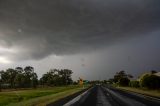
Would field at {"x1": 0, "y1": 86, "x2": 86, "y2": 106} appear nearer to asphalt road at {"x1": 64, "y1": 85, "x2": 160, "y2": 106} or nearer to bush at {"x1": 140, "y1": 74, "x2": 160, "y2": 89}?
asphalt road at {"x1": 64, "y1": 85, "x2": 160, "y2": 106}

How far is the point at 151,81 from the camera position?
55.7 meters

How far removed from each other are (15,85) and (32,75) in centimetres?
1624

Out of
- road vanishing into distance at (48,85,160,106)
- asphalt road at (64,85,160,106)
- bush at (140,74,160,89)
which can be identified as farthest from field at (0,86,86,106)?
bush at (140,74,160,89)

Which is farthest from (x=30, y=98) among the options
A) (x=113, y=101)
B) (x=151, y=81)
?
(x=151, y=81)

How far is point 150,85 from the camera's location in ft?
187

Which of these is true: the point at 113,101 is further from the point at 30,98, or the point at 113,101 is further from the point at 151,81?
the point at 151,81

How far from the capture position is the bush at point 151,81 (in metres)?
55.3

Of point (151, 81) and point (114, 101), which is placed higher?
point (151, 81)

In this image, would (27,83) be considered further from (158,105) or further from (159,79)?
(158,105)

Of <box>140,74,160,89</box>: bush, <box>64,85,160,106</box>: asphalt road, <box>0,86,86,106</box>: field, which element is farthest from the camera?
<box>140,74,160,89</box>: bush

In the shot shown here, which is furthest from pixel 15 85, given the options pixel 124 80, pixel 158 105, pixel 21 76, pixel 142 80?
pixel 158 105

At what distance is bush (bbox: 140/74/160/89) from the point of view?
2179 inches

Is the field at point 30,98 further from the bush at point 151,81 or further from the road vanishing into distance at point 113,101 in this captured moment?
the bush at point 151,81

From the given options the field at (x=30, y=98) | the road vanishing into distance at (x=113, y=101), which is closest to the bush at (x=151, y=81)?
the field at (x=30, y=98)
